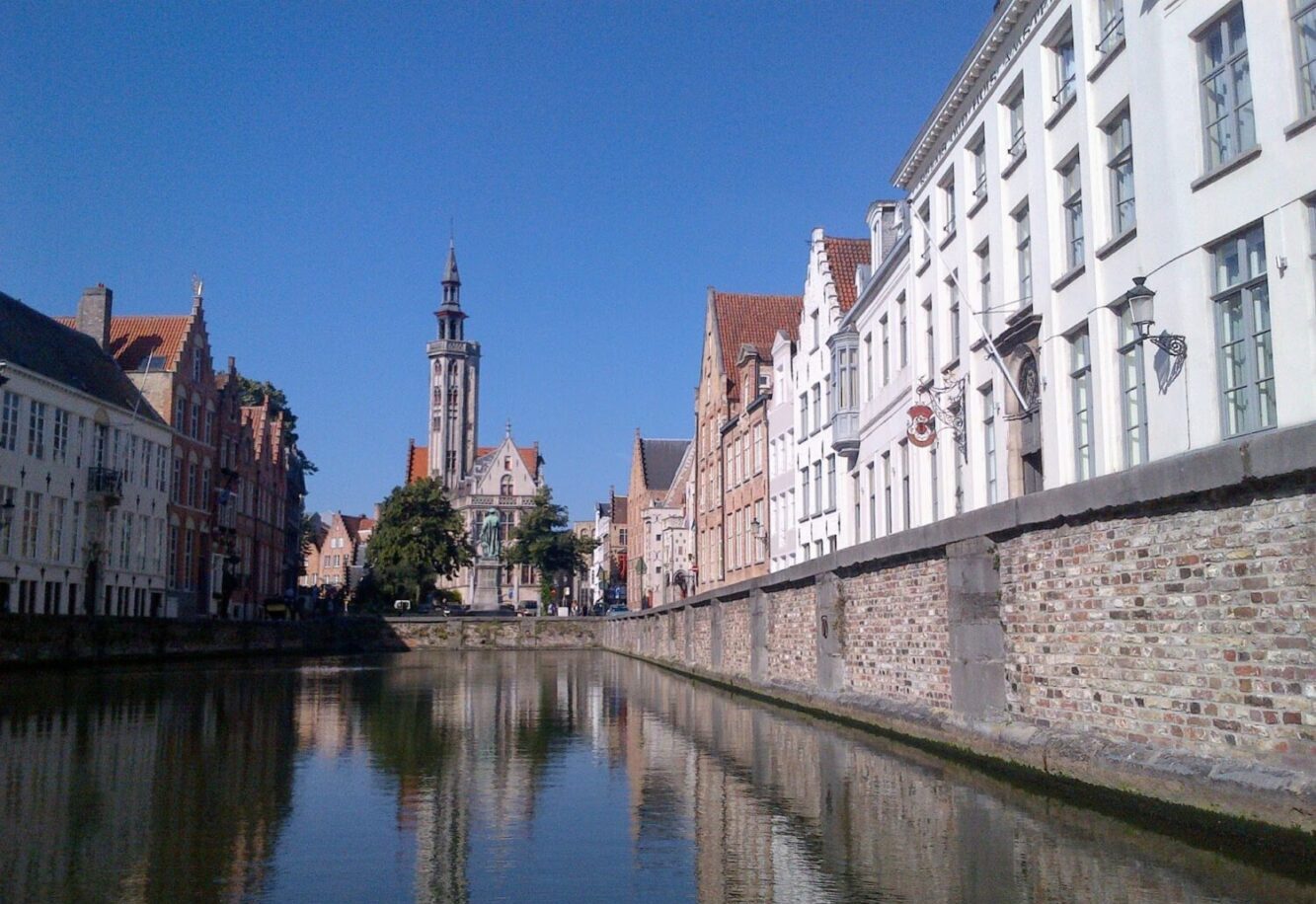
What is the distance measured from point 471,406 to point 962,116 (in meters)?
115

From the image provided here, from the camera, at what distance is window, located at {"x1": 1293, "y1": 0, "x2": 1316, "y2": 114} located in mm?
12516

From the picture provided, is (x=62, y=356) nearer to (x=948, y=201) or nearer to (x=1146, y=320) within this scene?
(x=948, y=201)

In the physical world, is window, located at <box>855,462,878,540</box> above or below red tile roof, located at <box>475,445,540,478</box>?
below

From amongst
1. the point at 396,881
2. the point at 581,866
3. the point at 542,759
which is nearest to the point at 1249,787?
the point at 581,866

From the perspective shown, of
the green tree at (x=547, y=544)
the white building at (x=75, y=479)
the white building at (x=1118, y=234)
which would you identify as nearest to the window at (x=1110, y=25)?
the white building at (x=1118, y=234)

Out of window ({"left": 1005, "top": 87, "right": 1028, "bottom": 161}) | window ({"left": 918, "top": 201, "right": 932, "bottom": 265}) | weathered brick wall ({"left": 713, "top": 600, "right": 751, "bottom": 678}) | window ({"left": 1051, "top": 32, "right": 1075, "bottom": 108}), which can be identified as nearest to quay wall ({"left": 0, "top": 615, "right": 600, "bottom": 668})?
weathered brick wall ({"left": 713, "top": 600, "right": 751, "bottom": 678})

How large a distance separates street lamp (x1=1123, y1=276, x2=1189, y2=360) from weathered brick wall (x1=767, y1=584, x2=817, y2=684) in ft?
29.1

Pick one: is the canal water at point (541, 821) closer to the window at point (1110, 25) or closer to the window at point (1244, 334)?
the window at point (1244, 334)

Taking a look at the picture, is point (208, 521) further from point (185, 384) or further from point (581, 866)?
point (581, 866)

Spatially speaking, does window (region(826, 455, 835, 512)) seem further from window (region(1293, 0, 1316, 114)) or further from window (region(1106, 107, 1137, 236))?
window (region(1293, 0, 1316, 114))

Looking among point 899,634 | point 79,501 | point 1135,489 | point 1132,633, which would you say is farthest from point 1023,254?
point 79,501

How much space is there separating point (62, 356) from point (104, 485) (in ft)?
17.4

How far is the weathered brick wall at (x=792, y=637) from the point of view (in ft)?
71.8

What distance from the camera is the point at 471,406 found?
13525cm
